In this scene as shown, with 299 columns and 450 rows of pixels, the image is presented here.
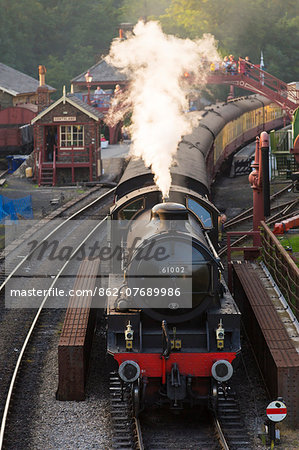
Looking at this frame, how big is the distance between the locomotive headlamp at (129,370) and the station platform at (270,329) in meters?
2.15

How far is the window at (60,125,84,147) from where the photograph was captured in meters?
34.4

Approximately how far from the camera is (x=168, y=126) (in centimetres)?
1611

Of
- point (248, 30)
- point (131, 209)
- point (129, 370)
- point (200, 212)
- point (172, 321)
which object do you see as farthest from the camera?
point (248, 30)

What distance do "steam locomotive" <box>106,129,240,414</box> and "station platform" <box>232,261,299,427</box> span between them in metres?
0.90

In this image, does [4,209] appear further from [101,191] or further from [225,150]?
[225,150]

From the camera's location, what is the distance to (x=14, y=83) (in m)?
53.5

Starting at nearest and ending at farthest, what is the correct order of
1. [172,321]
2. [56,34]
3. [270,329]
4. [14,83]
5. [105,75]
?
[172,321] < [270,329] < [14,83] < [105,75] < [56,34]

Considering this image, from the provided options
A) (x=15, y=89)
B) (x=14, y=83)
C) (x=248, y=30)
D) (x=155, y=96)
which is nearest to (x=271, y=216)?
(x=155, y=96)

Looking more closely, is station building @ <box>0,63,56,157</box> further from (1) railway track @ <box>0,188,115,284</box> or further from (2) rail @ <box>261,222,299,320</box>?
(2) rail @ <box>261,222,299,320</box>

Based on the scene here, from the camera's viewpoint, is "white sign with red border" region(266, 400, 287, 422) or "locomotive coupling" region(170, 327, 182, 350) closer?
"white sign with red border" region(266, 400, 287, 422)

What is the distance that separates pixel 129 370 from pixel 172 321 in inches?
39.0

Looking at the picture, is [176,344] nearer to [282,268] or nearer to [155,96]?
[282,268]

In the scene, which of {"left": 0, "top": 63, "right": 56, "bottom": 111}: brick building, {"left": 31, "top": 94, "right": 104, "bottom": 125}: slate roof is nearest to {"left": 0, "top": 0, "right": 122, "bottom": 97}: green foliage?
{"left": 0, "top": 63, "right": 56, "bottom": 111}: brick building

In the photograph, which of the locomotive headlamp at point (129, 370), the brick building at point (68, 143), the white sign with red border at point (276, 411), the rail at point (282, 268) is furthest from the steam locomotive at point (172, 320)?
the brick building at point (68, 143)
